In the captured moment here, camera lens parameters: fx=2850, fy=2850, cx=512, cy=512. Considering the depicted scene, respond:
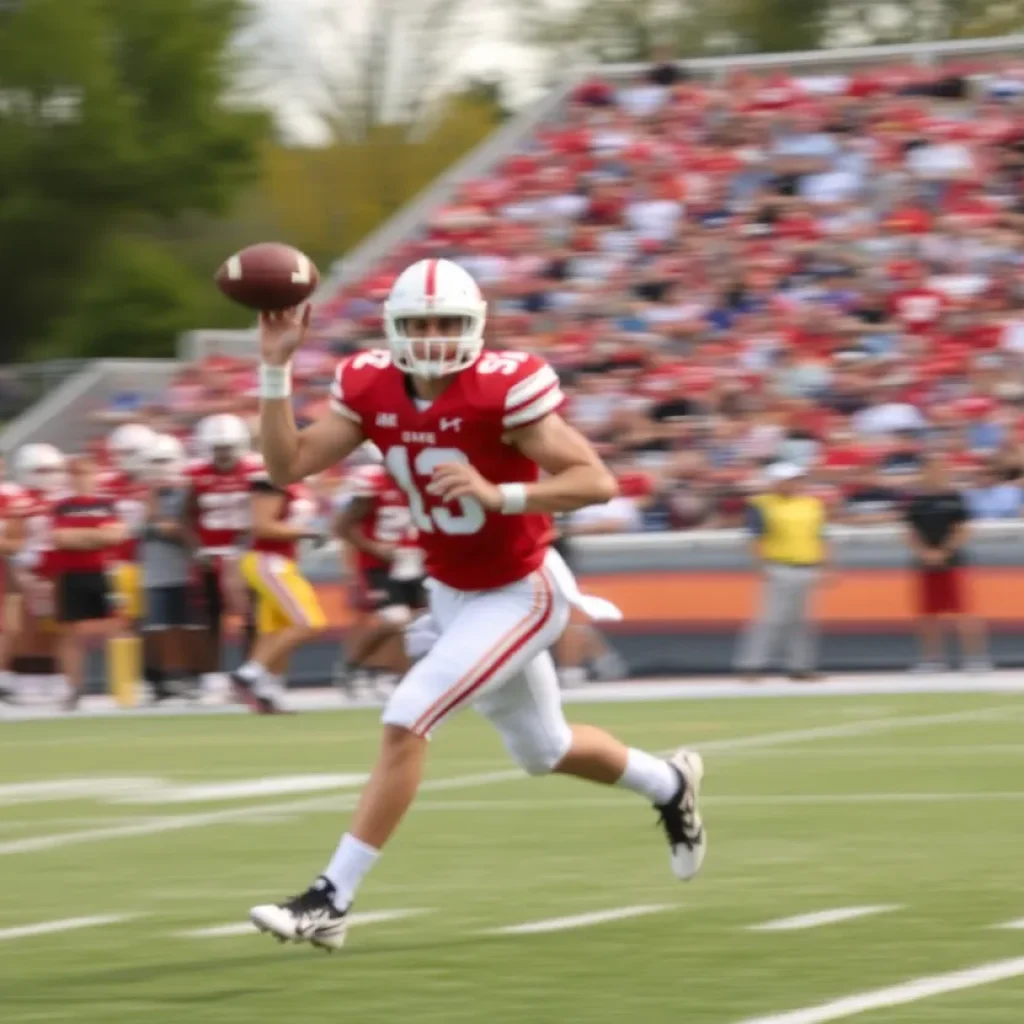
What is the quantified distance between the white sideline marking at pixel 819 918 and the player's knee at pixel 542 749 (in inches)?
26.4

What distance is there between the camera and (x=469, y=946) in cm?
677

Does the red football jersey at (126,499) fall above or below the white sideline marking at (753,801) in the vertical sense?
below

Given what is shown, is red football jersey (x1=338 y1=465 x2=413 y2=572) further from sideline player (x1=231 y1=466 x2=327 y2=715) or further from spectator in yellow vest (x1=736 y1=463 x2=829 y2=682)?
spectator in yellow vest (x1=736 y1=463 x2=829 y2=682)

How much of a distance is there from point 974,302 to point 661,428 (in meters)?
2.58

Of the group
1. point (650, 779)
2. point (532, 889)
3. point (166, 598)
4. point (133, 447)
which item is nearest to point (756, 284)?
point (133, 447)

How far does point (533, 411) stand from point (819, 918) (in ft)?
4.74

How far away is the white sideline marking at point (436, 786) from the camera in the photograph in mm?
9453

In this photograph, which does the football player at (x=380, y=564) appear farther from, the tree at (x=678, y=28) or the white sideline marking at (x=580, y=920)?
the tree at (x=678, y=28)

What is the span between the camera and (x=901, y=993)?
5.87 m

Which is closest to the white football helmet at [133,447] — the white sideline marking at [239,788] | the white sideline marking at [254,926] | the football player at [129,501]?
the football player at [129,501]

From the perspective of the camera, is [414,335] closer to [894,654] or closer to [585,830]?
[585,830]

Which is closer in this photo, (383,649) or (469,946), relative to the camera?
(469,946)

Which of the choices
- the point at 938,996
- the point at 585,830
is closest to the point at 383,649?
the point at 585,830

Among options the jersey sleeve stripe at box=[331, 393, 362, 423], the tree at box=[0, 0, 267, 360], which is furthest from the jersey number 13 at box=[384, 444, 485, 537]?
the tree at box=[0, 0, 267, 360]
